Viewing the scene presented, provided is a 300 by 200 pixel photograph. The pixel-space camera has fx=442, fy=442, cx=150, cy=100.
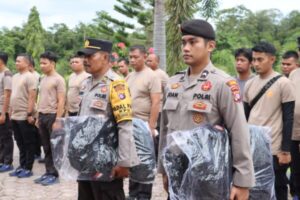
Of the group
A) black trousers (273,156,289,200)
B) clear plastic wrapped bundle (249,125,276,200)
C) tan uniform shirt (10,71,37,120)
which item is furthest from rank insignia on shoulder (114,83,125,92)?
tan uniform shirt (10,71,37,120)

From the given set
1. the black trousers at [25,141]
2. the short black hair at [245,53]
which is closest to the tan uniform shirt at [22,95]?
the black trousers at [25,141]

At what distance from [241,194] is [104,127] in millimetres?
1177

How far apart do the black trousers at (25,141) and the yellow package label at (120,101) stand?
3.69 m

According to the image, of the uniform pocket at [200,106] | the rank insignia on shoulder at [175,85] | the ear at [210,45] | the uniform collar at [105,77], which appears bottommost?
the uniform pocket at [200,106]

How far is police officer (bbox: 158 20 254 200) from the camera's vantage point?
243 centimetres

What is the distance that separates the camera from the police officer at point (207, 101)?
243cm

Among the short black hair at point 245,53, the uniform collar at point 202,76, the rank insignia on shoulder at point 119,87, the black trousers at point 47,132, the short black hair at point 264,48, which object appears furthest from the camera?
the black trousers at point 47,132

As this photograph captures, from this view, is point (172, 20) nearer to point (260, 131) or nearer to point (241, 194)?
point (260, 131)

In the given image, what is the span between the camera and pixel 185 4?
10.9 m

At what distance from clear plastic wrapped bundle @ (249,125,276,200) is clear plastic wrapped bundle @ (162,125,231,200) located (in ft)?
3.49

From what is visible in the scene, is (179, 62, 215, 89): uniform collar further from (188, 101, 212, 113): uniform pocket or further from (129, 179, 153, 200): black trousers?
(129, 179, 153, 200): black trousers

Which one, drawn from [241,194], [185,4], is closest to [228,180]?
[241,194]

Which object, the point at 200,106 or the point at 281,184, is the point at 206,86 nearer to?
the point at 200,106

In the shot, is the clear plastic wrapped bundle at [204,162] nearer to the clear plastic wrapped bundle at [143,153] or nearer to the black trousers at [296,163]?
the clear plastic wrapped bundle at [143,153]
